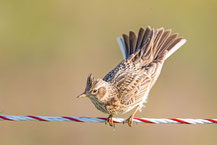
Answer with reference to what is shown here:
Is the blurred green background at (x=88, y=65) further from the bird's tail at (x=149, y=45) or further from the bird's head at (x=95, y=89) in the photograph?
the bird's head at (x=95, y=89)

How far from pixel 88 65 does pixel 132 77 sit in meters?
3.70

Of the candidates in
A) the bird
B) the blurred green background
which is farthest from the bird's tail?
the blurred green background

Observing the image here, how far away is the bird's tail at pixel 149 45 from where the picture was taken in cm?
861

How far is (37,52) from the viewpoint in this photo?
40.0 ft

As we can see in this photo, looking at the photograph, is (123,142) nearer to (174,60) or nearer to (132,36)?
(132,36)

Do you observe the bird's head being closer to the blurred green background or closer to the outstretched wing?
the outstretched wing

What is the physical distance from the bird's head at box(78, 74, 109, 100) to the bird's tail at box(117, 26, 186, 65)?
134 cm

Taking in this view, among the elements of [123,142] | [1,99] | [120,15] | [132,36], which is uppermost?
[120,15]

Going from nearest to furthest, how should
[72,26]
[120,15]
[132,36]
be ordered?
1. [132,36]
2. [72,26]
3. [120,15]

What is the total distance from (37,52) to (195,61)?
3.53 meters

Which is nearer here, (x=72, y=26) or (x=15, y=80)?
(x=15, y=80)

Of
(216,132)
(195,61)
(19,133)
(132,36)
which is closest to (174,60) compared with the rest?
(195,61)

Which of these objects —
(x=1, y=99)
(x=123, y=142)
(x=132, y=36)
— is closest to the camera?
(x=132, y=36)

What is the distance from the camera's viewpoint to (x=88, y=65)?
37.9 feet
